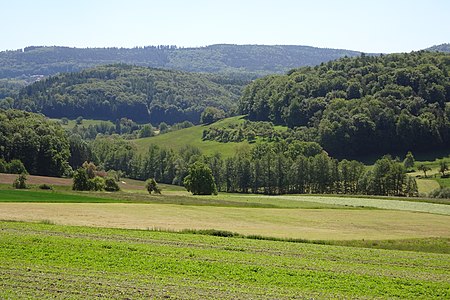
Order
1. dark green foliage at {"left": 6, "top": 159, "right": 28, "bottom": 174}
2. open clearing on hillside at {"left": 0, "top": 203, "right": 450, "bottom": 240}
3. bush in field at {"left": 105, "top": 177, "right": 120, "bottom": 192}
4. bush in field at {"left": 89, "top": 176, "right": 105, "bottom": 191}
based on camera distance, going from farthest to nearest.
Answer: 1. dark green foliage at {"left": 6, "top": 159, "right": 28, "bottom": 174}
2. bush in field at {"left": 105, "top": 177, "right": 120, "bottom": 192}
3. bush in field at {"left": 89, "top": 176, "right": 105, "bottom": 191}
4. open clearing on hillside at {"left": 0, "top": 203, "right": 450, "bottom": 240}

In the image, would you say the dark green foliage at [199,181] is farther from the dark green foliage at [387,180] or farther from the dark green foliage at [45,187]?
the dark green foliage at [387,180]

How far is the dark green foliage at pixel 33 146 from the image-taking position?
146m

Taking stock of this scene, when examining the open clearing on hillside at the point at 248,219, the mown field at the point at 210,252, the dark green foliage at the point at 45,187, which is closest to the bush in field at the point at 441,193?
the open clearing on hillside at the point at 248,219

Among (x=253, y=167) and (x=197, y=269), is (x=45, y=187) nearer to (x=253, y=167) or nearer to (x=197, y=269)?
(x=253, y=167)

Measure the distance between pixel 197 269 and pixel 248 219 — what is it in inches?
1422

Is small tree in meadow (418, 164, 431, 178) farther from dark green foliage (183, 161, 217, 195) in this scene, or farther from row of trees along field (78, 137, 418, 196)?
dark green foliage (183, 161, 217, 195)

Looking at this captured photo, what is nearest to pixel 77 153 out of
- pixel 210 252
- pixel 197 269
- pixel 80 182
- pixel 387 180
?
pixel 80 182

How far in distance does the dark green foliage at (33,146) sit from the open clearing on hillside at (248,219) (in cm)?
7373

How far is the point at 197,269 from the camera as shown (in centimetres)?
3581

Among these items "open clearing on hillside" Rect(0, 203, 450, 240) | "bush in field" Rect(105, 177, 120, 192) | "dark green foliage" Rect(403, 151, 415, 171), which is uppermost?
"dark green foliage" Rect(403, 151, 415, 171)

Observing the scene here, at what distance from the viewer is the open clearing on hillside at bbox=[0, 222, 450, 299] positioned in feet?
97.8

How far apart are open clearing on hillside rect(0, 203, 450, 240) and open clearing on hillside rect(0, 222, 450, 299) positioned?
9782 millimetres

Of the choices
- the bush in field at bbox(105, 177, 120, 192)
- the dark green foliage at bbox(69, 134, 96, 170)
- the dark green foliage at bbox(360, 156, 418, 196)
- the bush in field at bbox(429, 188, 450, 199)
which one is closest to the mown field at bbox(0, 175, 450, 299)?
the bush in field at bbox(105, 177, 120, 192)

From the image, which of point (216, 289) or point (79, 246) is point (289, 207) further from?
point (216, 289)
